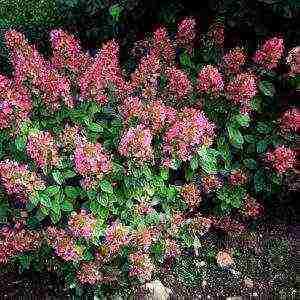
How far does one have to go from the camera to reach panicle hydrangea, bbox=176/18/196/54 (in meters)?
3.92

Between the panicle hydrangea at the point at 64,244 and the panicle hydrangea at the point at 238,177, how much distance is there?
117 cm

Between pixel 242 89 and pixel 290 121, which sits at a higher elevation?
pixel 242 89

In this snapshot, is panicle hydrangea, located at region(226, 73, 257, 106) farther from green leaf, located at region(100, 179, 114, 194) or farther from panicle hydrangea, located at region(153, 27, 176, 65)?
green leaf, located at region(100, 179, 114, 194)

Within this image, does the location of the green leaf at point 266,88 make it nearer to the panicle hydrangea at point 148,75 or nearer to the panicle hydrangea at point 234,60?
the panicle hydrangea at point 234,60

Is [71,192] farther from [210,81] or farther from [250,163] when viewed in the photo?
[250,163]

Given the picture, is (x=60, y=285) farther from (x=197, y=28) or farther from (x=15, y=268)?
(x=197, y=28)

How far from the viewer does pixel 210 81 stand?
3.63 meters

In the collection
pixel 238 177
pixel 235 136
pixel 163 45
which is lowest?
pixel 238 177

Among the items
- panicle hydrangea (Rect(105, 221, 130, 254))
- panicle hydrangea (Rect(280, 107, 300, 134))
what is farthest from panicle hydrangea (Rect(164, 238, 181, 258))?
panicle hydrangea (Rect(280, 107, 300, 134))

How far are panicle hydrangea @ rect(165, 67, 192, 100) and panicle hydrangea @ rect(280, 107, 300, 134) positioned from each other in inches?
25.3

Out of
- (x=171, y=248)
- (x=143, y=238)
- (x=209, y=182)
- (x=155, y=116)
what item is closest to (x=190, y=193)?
(x=209, y=182)

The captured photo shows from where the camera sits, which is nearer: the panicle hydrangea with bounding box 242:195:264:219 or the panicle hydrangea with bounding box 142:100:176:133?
the panicle hydrangea with bounding box 142:100:176:133

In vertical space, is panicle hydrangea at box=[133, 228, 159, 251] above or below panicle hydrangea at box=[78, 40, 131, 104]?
below

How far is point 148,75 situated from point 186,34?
52cm
